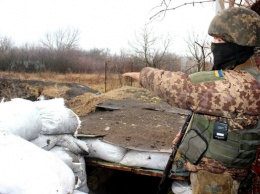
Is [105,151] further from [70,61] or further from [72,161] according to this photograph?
[70,61]

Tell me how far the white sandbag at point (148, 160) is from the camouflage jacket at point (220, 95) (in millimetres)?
1010

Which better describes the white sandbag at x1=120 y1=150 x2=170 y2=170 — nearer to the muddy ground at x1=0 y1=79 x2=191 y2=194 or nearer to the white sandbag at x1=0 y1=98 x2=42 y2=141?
the muddy ground at x1=0 y1=79 x2=191 y2=194

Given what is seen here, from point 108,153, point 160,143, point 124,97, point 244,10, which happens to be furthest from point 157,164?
point 124,97

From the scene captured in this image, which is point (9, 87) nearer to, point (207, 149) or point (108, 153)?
point (108, 153)

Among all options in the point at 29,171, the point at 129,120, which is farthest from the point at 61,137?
the point at 129,120

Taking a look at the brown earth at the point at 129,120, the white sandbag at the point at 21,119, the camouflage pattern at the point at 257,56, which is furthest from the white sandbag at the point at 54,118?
the camouflage pattern at the point at 257,56

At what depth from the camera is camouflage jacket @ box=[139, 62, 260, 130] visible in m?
1.59

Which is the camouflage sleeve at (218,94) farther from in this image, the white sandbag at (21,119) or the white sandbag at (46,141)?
the white sandbag at (46,141)

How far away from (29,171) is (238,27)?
136 cm

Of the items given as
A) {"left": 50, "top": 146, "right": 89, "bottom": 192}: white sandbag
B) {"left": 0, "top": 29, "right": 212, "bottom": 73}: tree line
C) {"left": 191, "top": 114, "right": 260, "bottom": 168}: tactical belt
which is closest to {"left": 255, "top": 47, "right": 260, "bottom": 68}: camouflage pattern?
{"left": 191, "top": 114, "right": 260, "bottom": 168}: tactical belt

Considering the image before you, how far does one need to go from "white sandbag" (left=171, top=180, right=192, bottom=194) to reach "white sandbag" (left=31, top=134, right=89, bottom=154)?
792 mm

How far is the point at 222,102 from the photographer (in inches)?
62.9

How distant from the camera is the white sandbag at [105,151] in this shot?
2715 millimetres

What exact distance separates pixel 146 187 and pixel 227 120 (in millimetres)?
A: 1970
